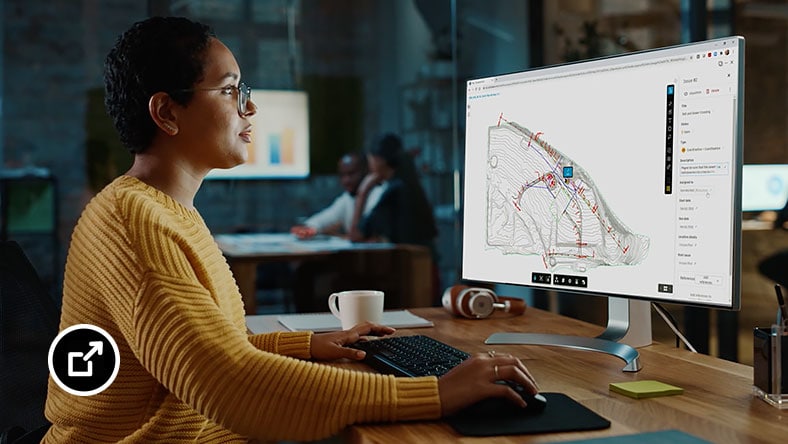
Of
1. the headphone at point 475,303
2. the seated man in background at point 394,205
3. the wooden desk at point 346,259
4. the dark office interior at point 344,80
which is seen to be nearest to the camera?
the headphone at point 475,303

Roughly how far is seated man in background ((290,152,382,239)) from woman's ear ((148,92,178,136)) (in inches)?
112

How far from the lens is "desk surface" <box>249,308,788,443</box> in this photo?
100cm

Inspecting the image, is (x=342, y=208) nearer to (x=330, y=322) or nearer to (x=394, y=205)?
(x=394, y=205)

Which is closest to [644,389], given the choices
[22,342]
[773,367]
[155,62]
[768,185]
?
[773,367]

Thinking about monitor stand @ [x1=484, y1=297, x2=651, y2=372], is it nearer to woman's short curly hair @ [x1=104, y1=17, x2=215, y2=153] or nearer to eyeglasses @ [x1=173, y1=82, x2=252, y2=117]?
eyeglasses @ [x1=173, y1=82, x2=252, y2=117]

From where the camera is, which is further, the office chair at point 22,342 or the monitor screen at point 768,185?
the monitor screen at point 768,185

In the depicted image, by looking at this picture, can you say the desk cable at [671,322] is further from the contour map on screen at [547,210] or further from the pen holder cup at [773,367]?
the pen holder cup at [773,367]

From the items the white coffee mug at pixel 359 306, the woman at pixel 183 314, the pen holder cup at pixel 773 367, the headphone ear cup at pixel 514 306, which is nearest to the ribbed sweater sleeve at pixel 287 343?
the woman at pixel 183 314

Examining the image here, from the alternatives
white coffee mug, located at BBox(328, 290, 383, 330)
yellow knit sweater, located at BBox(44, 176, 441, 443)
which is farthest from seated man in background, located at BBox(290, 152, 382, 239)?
yellow knit sweater, located at BBox(44, 176, 441, 443)

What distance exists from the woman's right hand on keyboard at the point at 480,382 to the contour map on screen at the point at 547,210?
0.39 metres

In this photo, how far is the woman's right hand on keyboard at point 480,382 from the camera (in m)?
1.06

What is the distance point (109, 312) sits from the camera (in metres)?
1.18

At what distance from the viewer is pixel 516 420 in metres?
1.05

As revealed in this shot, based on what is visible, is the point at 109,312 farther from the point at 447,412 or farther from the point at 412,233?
the point at 412,233
